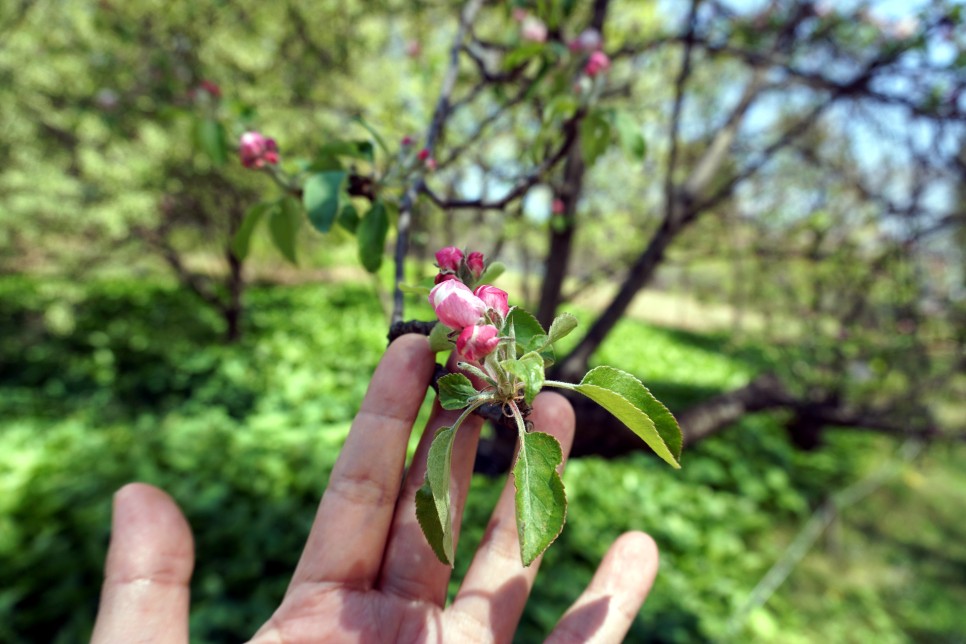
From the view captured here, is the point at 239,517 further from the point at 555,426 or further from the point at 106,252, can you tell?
the point at 106,252

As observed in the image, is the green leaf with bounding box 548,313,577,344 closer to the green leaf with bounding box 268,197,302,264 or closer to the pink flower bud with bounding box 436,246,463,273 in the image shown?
the pink flower bud with bounding box 436,246,463,273

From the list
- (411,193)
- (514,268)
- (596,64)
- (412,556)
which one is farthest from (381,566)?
(514,268)

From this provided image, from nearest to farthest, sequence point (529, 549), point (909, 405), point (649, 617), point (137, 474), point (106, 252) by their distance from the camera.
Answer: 1. point (529, 549)
2. point (649, 617)
3. point (137, 474)
4. point (909, 405)
5. point (106, 252)

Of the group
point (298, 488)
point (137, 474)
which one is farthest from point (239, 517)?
point (137, 474)

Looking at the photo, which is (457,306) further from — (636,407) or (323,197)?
(323,197)

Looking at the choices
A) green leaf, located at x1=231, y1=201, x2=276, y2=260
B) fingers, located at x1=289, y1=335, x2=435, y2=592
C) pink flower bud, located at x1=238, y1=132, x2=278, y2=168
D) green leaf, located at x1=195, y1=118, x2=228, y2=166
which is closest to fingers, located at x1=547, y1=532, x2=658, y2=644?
fingers, located at x1=289, y1=335, x2=435, y2=592

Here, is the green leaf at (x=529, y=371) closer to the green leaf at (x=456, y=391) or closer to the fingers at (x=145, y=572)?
the green leaf at (x=456, y=391)

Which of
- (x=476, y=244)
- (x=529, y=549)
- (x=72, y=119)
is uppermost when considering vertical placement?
(x=72, y=119)
